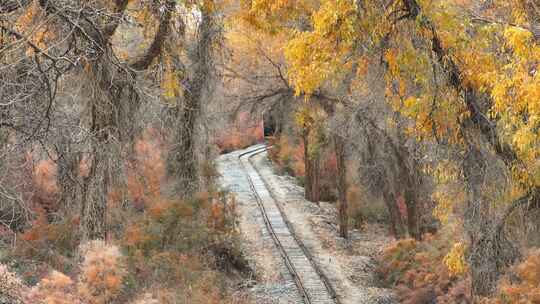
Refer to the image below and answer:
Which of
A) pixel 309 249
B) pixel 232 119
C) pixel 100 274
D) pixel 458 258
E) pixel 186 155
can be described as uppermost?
pixel 232 119

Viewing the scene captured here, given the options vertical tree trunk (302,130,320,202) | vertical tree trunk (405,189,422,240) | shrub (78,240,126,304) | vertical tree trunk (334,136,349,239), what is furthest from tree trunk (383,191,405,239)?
shrub (78,240,126,304)

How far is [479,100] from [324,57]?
9.06 feet

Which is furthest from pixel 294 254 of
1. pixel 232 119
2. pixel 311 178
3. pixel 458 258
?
pixel 311 178

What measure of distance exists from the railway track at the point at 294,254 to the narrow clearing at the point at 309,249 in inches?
8.6

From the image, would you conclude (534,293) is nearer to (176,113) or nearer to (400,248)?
(400,248)

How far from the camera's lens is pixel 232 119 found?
80.6ft

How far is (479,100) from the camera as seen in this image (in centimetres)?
962

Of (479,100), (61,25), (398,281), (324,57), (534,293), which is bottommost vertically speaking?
(398,281)

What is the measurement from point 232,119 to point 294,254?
6.94 metres

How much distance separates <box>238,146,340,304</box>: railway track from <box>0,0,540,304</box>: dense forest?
1552 millimetres

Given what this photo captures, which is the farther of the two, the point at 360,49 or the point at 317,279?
the point at 317,279

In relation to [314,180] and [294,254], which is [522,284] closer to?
[294,254]

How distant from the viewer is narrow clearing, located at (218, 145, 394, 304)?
17000 millimetres

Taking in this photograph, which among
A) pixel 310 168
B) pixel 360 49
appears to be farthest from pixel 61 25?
pixel 310 168
